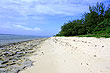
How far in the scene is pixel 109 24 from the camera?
1798cm

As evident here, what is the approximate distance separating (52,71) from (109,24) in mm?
19209

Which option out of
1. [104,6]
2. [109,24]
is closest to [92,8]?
[104,6]

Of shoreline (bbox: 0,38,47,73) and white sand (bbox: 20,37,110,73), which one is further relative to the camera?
shoreline (bbox: 0,38,47,73)

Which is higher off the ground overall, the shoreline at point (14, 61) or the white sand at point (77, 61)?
the white sand at point (77, 61)

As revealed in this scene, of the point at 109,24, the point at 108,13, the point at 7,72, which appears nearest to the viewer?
the point at 7,72

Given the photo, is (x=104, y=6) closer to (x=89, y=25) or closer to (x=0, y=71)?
Result: (x=89, y=25)

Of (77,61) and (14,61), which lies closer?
(77,61)

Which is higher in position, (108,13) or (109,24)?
(108,13)

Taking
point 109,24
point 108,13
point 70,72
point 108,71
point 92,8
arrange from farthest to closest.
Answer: point 92,8 < point 108,13 < point 109,24 < point 70,72 < point 108,71

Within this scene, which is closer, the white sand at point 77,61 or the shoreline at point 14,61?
the white sand at point 77,61

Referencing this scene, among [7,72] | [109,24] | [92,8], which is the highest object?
[92,8]

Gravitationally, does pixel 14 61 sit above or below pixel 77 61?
below

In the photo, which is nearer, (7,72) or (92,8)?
(7,72)

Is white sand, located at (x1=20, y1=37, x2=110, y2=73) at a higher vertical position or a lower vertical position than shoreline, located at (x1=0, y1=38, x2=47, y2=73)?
higher
